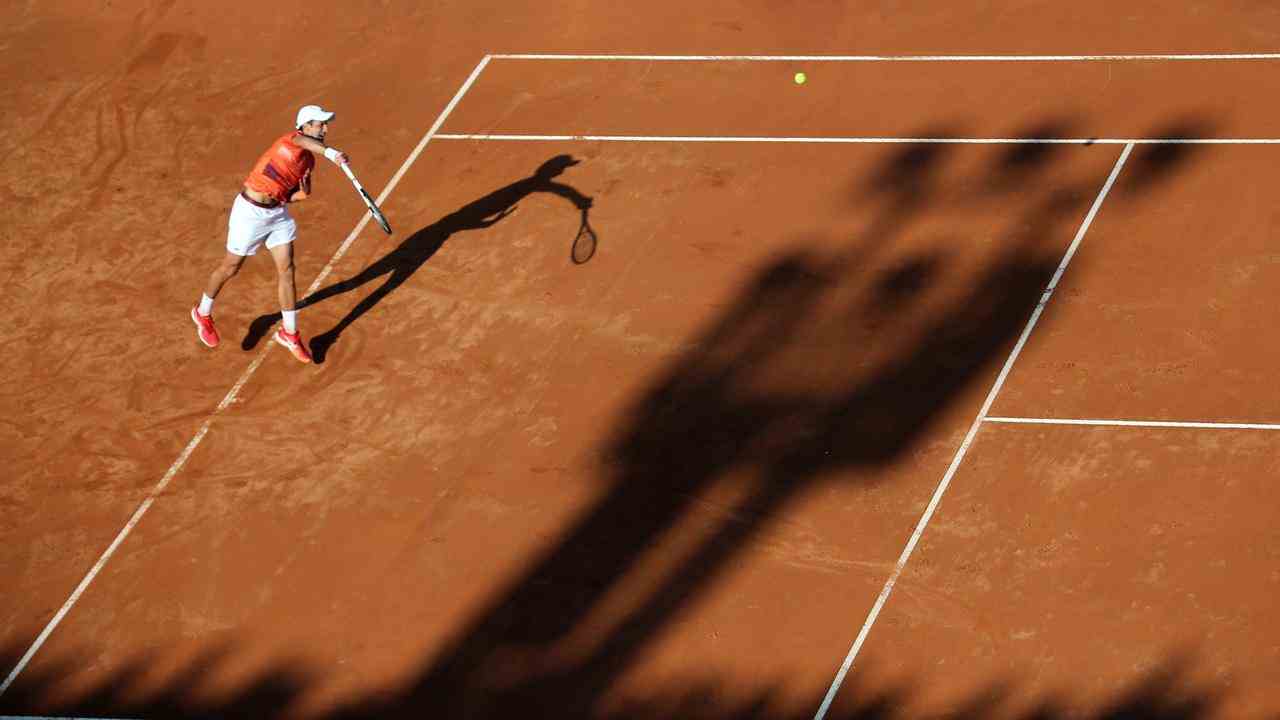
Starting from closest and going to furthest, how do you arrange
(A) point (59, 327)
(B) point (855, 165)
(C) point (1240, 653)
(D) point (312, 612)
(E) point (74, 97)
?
(C) point (1240, 653) < (D) point (312, 612) < (A) point (59, 327) < (B) point (855, 165) < (E) point (74, 97)

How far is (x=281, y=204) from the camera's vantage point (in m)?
11.5

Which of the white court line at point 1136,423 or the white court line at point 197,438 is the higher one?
the white court line at point 197,438

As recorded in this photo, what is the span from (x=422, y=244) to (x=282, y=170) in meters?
2.04

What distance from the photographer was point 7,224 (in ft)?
45.1

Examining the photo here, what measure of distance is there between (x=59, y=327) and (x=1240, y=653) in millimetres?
9885

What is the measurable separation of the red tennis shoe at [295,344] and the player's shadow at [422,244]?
98 mm

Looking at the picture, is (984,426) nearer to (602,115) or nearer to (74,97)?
(602,115)

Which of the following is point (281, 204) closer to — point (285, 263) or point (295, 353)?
point (285, 263)

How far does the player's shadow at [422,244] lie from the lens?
12383 mm

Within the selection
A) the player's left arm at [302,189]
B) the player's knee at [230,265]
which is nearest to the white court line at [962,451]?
the player's left arm at [302,189]

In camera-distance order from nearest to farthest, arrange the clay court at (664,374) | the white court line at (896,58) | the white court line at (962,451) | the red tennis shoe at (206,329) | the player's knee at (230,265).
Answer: the white court line at (962,451), the clay court at (664,374), the player's knee at (230,265), the red tennis shoe at (206,329), the white court line at (896,58)

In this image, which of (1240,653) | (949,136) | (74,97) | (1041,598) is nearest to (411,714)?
(1041,598)

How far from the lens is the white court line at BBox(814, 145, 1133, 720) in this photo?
9523 millimetres

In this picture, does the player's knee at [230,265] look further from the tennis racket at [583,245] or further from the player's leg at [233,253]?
the tennis racket at [583,245]
